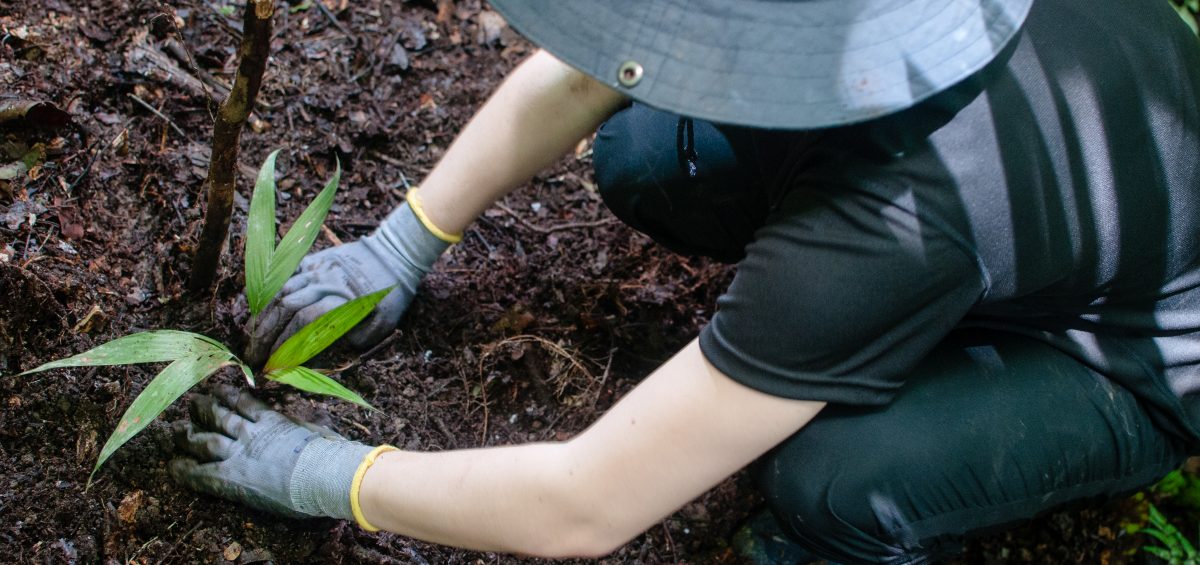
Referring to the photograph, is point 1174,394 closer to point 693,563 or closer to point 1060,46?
point 1060,46

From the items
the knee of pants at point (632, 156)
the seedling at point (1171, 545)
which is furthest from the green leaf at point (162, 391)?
the seedling at point (1171, 545)

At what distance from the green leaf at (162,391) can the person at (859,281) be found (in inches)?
6.5

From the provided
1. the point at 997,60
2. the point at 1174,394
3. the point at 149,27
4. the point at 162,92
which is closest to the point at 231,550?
the point at 162,92

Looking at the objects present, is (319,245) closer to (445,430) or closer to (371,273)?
(371,273)

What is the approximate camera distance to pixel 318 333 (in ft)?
4.77

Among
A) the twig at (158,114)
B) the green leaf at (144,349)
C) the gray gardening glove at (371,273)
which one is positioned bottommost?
the gray gardening glove at (371,273)

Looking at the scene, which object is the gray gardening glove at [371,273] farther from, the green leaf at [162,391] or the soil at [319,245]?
the green leaf at [162,391]

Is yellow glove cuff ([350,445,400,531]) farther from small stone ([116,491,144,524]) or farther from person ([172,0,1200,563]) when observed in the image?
small stone ([116,491,144,524])

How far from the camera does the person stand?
839 mm

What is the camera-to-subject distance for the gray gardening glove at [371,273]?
165 centimetres

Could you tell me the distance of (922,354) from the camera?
1.07 meters

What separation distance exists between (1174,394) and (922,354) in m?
0.56

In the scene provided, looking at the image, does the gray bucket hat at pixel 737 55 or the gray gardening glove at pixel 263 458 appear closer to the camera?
the gray bucket hat at pixel 737 55

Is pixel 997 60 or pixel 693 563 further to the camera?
pixel 693 563
